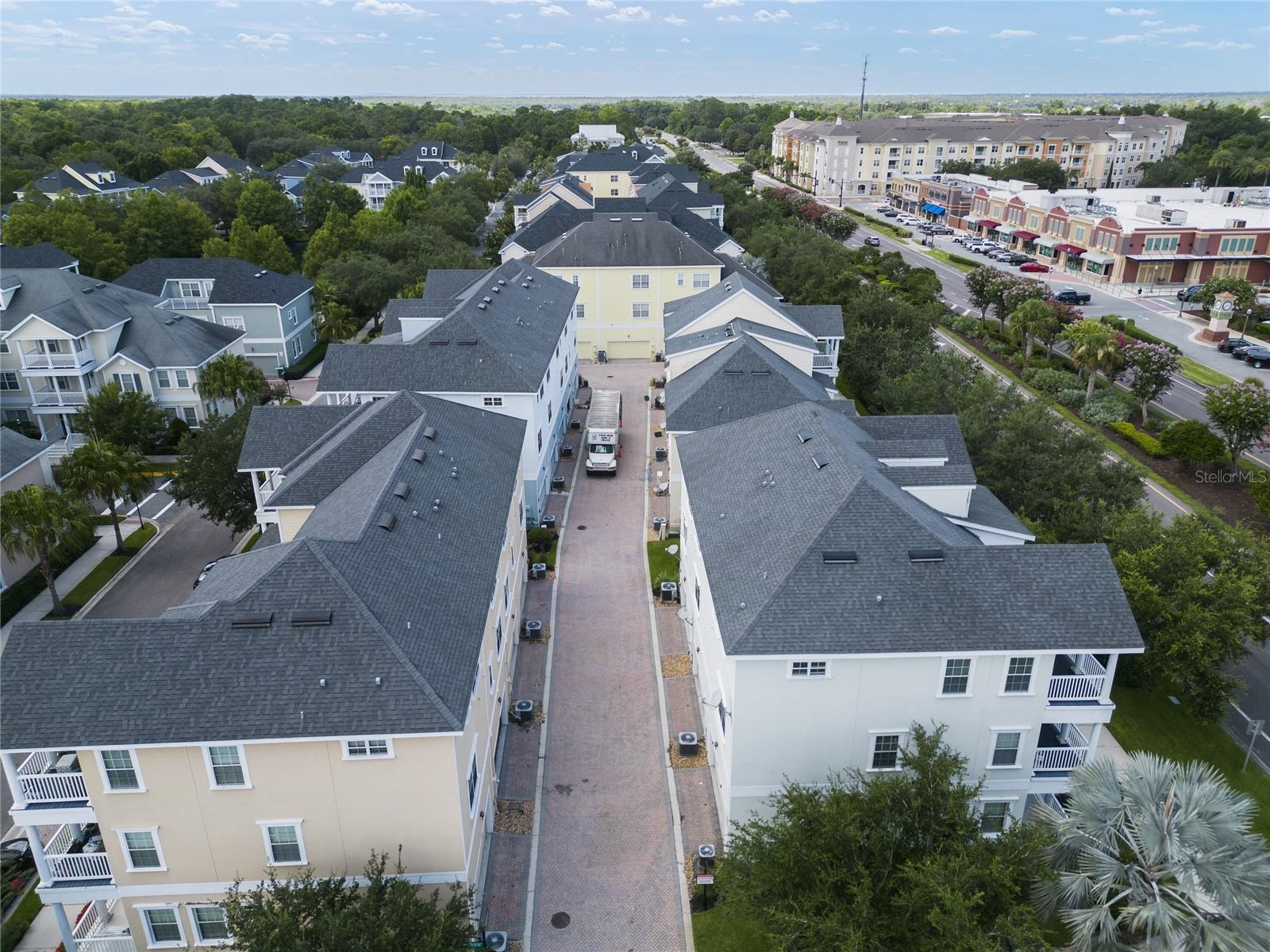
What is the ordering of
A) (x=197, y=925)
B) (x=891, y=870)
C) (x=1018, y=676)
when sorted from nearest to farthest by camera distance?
1. (x=891, y=870)
2. (x=197, y=925)
3. (x=1018, y=676)

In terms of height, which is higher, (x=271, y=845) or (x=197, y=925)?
(x=271, y=845)

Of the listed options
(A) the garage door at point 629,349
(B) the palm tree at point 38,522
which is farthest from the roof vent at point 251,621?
(A) the garage door at point 629,349

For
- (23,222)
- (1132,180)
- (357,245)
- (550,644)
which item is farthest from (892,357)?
(1132,180)

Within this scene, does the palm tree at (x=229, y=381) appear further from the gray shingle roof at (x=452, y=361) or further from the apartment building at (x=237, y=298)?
the apartment building at (x=237, y=298)

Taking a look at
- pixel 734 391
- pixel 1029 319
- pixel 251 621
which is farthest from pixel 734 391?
pixel 1029 319

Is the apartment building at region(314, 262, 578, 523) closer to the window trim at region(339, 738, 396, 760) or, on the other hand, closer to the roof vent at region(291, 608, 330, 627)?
the roof vent at region(291, 608, 330, 627)

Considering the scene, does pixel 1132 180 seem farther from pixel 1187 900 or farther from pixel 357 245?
pixel 1187 900

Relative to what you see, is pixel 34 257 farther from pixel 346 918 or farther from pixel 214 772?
pixel 346 918
